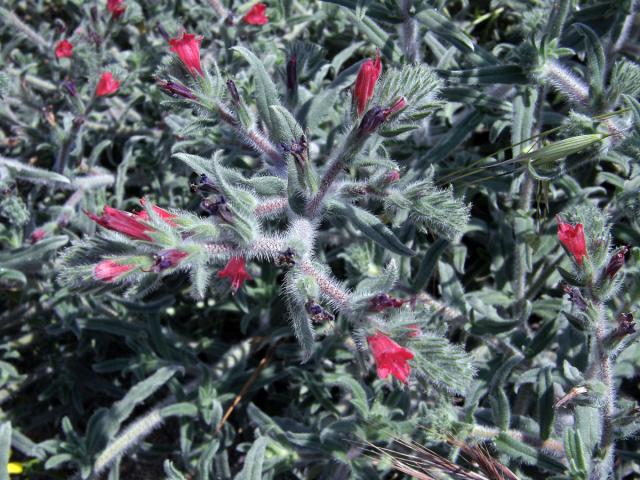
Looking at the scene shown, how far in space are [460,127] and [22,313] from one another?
10.9 ft

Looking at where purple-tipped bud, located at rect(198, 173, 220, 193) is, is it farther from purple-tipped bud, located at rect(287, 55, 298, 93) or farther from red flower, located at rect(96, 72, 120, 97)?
red flower, located at rect(96, 72, 120, 97)

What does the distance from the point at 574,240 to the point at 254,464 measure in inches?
74.5

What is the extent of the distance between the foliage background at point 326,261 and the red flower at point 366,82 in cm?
48

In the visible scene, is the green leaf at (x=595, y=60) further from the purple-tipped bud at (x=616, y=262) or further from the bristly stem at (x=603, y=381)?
the bristly stem at (x=603, y=381)

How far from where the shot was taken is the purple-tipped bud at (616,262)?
2680 mm

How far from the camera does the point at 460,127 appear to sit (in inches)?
148

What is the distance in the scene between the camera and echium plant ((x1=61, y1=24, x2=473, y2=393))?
7.88 feet

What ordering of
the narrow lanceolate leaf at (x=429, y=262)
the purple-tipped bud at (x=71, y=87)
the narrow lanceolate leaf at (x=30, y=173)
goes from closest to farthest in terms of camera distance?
the narrow lanceolate leaf at (x=429, y=262) < the narrow lanceolate leaf at (x=30, y=173) < the purple-tipped bud at (x=71, y=87)

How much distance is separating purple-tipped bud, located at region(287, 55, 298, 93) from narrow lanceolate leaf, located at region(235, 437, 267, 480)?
1937 millimetres

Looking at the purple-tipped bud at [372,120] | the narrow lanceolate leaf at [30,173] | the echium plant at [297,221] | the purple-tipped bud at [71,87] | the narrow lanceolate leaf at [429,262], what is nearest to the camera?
the echium plant at [297,221]

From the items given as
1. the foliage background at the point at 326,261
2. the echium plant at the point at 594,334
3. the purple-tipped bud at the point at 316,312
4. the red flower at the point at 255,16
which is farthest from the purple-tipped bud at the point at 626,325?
the red flower at the point at 255,16

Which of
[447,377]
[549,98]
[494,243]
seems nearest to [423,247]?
[494,243]

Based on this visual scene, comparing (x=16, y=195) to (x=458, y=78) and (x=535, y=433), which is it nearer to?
A: (x=458, y=78)

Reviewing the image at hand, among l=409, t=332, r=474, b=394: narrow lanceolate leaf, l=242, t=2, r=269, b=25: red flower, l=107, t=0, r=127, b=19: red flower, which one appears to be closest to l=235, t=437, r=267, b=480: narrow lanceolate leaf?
l=409, t=332, r=474, b=394: narrow lanceolate leaf
